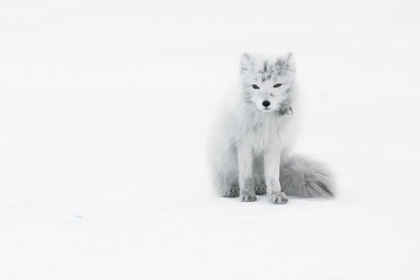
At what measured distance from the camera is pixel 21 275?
2.91 meters

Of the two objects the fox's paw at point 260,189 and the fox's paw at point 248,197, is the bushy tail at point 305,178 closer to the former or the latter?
the fox's paw at point 260,189

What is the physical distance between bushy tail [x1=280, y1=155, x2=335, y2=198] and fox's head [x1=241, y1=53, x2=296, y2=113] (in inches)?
21.9

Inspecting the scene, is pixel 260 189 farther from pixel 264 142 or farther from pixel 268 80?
pixel 268 80

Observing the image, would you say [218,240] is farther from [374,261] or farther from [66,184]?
[66,184]

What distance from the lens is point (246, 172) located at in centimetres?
434

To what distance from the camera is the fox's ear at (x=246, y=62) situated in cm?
415

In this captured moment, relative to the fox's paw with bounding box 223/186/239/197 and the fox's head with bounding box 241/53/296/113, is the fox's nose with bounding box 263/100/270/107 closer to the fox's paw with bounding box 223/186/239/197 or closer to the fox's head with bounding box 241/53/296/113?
the fox's head with bounding box 241/53/296/113

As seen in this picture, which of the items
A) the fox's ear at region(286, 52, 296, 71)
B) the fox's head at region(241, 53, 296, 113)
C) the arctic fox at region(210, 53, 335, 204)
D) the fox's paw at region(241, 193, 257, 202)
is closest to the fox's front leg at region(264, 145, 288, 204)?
the arctic fox at region(210, 53, 335, 204)

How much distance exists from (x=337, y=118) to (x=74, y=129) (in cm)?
356

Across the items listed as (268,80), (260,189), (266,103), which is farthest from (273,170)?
(268,80)

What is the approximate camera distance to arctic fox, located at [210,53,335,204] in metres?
4.09

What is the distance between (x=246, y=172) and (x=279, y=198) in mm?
328

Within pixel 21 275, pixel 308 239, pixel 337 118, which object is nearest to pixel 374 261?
pixel 308 239

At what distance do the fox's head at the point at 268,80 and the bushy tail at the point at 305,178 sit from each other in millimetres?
555
